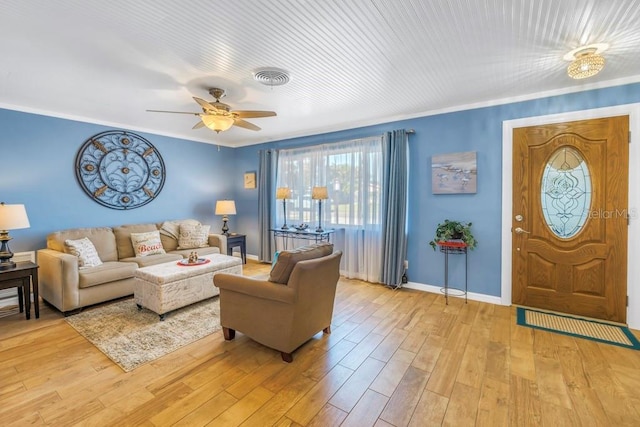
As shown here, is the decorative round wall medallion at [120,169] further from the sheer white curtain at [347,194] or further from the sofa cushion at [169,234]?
the sheer white curtain at [347,194]

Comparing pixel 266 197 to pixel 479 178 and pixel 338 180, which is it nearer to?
pixel 338 180

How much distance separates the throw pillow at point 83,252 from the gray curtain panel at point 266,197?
104 inches

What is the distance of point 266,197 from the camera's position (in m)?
5.63

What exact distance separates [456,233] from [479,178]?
0.75 m

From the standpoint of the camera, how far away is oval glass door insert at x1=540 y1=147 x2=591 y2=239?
10.2 ft

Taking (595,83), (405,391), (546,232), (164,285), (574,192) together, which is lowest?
(405,391)

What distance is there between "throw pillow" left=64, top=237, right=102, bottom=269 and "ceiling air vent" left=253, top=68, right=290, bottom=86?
9.70ft

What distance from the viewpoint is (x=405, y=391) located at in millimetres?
1972

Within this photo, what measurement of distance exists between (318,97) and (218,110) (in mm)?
1176

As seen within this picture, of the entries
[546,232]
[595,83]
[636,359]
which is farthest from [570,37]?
[636,359]

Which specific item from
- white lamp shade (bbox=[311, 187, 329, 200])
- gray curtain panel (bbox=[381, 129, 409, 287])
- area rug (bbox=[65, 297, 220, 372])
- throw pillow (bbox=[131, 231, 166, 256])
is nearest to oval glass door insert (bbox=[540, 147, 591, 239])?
gray curtain panel (bbox=[381, 129, 409, 287])

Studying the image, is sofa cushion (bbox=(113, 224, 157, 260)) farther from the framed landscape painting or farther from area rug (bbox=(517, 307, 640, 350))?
area rug (bbox=(517, 307, 640, 350))

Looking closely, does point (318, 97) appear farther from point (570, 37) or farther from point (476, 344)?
point (476, 344)

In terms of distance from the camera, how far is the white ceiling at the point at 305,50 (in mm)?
1854
